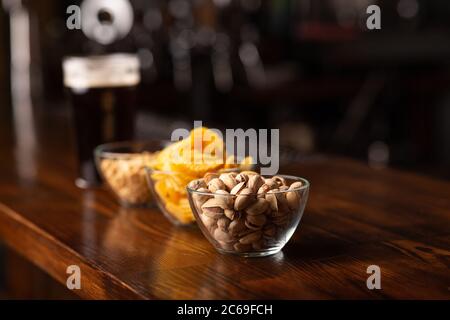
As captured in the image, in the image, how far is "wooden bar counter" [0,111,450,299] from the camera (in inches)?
33.7

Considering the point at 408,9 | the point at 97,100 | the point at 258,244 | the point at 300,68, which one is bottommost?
the point at 300,68

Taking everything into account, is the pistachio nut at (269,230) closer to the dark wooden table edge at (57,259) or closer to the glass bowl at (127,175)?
the dark wooden table edge at (57,259)

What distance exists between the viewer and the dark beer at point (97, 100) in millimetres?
1503

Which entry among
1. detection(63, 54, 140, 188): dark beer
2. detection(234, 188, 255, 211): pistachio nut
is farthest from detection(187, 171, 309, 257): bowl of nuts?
detection(63, 54, 140, 188): dark beer

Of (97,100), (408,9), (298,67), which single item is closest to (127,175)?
(97,100)

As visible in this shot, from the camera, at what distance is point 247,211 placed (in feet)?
2.97

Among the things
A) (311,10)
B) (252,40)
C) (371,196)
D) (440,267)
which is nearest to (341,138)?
(252,40)

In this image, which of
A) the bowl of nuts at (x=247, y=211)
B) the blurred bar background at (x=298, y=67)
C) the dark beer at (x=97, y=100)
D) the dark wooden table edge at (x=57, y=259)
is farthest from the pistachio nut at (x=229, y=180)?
the blurred bar background at (x=298, y=67)

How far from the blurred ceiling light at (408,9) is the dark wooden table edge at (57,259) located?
5.15m

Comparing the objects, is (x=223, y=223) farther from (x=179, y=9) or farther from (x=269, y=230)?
(x=179, y=9)

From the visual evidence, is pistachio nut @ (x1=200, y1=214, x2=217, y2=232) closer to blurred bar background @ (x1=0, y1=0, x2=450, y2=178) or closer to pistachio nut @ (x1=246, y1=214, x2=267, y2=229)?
pistachio nut @ (x1=246, y1=214, x2=267, y2=229)

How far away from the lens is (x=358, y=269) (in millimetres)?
911

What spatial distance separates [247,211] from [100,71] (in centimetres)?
69

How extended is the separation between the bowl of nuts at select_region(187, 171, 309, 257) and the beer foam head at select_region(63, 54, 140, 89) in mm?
597
